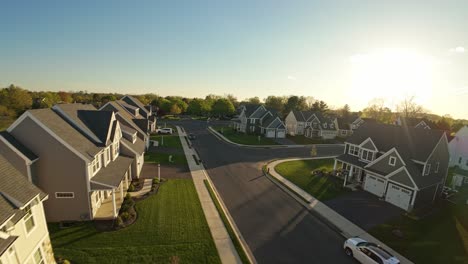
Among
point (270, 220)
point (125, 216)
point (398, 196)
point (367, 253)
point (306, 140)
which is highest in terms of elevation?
point (306, 140)

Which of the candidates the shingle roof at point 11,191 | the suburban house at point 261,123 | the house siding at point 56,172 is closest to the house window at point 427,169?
the house siding at point 56,172

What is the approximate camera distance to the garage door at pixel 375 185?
2670 centimetres

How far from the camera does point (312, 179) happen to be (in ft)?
103

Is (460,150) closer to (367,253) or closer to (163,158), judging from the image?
(367,253)

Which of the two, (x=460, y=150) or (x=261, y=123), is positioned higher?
(x=261, y=123)

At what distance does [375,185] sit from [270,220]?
15615mm

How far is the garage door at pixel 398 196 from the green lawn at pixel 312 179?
4521 mm

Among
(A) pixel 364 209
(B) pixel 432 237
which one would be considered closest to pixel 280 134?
(A) pixel 364 209

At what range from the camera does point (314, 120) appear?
2662 inches

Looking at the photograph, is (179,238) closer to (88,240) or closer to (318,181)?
(88,240)

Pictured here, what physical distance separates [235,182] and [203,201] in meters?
6.75

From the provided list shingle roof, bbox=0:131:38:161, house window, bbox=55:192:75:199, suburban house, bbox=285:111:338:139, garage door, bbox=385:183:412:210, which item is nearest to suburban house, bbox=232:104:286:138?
suburban house, bbox=285:111:338:139

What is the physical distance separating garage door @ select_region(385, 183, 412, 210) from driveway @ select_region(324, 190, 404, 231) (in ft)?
2.08

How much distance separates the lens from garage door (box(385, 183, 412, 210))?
2390 centimetres
